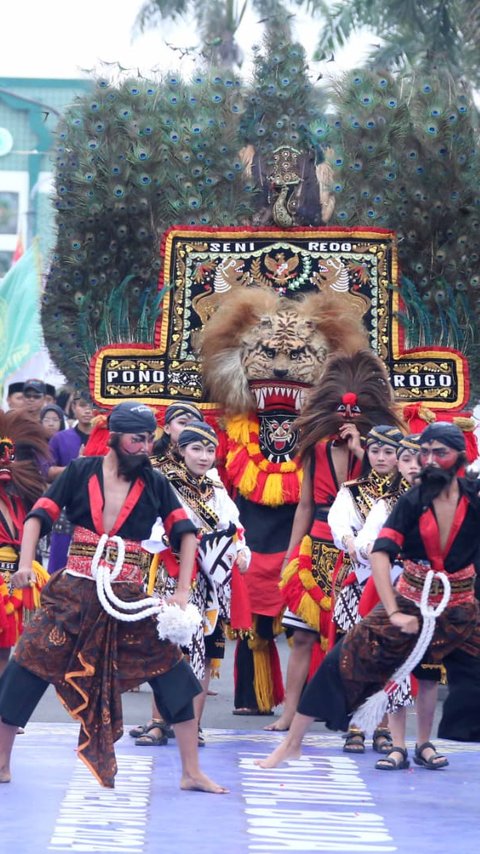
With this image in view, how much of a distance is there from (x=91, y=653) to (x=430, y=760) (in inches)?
71.7

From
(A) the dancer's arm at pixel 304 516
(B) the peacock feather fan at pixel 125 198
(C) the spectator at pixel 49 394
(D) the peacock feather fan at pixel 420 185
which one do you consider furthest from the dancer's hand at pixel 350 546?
(C) the spectator at pixel 49 394

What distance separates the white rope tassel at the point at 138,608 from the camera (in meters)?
6.80

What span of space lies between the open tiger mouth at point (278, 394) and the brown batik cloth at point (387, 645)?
276 centimetres

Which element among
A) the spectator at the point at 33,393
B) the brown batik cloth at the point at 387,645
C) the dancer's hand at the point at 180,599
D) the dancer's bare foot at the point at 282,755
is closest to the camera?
the dancer's hand at the point at 180,599

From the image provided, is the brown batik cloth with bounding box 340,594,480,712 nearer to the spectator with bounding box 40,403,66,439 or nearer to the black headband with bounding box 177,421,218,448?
the black headband with bounding box 177,421,218,448

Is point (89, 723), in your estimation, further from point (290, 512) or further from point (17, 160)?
point (17, 160)

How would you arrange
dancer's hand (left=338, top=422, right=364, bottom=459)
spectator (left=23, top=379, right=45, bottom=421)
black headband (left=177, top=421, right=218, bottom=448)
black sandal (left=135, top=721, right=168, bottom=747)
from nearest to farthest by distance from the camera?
black headband (left=177, top=421, right=218, bottom=448) < black sandal (left=135, top=721, right=168, bottom=747) < dancer's hand (left=338, top=422, right=364, bottom=459) < spectator (left=23, top=379, right=45, bottom=421)

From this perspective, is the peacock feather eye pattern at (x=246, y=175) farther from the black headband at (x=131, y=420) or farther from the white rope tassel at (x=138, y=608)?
the white rope tassel at (x=138, y=608)

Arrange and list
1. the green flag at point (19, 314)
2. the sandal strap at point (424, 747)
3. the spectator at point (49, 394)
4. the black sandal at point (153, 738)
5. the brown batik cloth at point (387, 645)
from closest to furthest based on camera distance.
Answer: the brown batik cloth at point (387, 645) → the sandal strap at point (424, 747) → the black sandal at point (153, 738) → the spectator at point (49, 394) → the green flag at point (19, 314)

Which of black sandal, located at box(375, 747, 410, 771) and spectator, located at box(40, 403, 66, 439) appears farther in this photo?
spectator, located at box(40, 403, 66, 439)

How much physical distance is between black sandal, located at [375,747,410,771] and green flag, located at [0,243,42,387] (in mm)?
10244

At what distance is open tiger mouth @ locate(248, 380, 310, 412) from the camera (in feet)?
32.0

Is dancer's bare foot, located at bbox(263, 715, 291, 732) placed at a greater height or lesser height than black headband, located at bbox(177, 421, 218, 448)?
lesser

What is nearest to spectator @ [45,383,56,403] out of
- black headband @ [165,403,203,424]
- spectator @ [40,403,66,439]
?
spectator @ [40,403,66,439]
